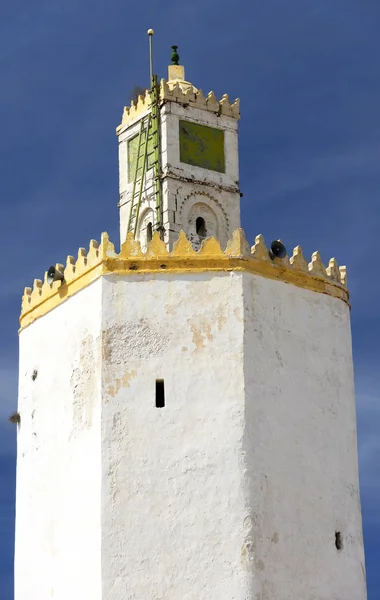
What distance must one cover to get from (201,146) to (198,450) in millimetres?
5135

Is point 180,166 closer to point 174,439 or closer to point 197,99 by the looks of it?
point 197,99

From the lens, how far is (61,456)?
18.2 metres

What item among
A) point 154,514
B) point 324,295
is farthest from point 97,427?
point 324,295

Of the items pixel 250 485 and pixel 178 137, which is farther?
pixel 178 137

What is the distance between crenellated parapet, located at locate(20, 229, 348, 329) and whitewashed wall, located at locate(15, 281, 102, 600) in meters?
0.32

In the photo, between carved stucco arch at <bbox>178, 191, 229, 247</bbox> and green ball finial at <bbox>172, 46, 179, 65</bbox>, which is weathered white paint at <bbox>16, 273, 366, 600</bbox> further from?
Result: green ball finial at <bbox>172, 46, 179, 65</bbox>

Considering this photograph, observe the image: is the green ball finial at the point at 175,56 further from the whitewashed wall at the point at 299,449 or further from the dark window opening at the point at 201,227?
the whitewashed wall at the point at 299,449

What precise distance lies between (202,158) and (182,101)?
885 millimetres

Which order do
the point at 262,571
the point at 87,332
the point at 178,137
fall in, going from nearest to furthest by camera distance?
the point at 262,571 < the point at 87,332 < the point at 178,137

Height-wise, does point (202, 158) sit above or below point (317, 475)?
above

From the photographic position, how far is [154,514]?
16.9 metres

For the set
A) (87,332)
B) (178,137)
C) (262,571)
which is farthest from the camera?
(178,137)

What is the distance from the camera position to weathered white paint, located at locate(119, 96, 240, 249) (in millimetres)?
19578

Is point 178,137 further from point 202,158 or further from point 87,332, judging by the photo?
point 87,332
